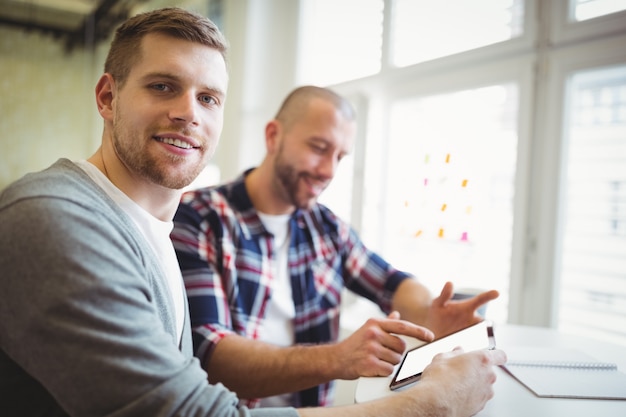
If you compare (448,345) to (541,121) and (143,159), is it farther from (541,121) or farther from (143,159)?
(541,121)

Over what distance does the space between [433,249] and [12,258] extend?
1710 millimetres

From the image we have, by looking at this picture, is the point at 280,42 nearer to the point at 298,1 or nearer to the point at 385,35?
the point at 298,1

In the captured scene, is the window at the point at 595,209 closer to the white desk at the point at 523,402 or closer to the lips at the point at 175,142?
the white desk at the point at 523,402

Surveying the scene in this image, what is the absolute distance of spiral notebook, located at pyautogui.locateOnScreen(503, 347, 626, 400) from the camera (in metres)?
0.79

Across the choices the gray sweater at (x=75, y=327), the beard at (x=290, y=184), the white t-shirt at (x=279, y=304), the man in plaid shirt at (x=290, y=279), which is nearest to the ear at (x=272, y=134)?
the man in plaid shirt at (x=290, y=279)

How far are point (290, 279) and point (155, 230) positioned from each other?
661mm

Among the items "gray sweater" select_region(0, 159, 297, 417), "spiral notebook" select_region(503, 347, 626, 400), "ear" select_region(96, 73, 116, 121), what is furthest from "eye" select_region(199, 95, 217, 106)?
"spiral notebook" select_region(503, 347, 626, 400)

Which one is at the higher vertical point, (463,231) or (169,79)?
(169,79)

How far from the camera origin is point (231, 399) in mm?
621

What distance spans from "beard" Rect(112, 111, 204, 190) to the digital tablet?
1.75 feet

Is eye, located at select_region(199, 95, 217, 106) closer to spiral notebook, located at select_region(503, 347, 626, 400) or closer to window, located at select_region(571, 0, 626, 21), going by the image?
spiral notebook, located at select_region(503, 347, 626, 400)

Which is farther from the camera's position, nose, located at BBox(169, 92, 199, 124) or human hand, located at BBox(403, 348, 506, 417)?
nose, located at BBox(169, 92, 199, 124)

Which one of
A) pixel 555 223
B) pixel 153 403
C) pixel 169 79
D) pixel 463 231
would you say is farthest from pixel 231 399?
pixel 463 231

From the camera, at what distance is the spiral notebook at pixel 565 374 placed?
2.59ft
